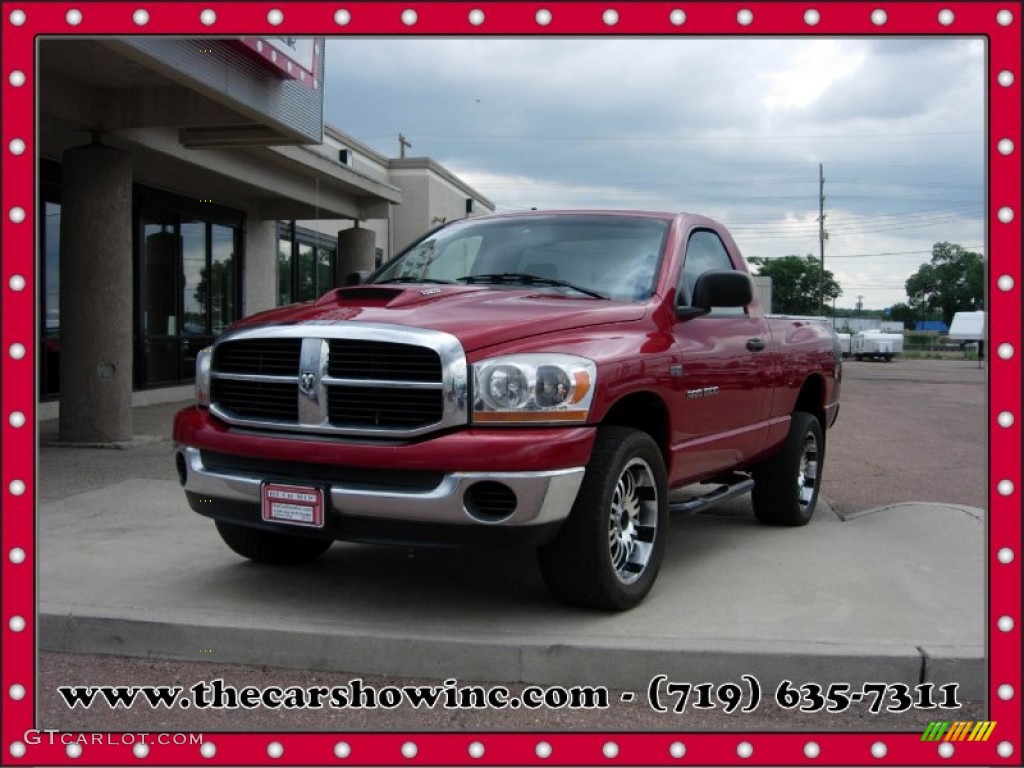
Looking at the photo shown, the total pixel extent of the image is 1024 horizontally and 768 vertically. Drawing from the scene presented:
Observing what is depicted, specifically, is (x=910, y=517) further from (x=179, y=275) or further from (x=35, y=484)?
(x=179, y=275)

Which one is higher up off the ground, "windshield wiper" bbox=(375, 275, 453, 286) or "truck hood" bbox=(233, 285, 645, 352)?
"windshield wiper" bbox=(375, 275, 453, 286)

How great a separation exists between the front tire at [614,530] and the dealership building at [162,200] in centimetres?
279

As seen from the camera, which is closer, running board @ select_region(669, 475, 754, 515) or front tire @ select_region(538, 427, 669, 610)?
front tire @ select_region(538, 427, 669, 610)

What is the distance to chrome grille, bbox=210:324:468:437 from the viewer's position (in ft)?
13.0

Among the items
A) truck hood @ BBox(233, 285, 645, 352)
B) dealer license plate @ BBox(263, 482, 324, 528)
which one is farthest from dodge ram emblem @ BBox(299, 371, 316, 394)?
dealer license plate @ BBox(263, 482, 324, 528)

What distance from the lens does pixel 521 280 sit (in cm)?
518

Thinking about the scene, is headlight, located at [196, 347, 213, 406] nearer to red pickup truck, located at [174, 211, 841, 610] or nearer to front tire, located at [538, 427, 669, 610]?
red pickup truck, located at [174, 211, 841, 610]

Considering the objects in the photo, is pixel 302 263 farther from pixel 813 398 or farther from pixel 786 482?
pixel 786 482

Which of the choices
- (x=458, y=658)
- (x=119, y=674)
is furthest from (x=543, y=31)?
(x=119, y=674)

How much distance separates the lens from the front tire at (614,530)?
417cm

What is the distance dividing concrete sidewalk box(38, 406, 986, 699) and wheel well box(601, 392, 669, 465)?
2.45 ft

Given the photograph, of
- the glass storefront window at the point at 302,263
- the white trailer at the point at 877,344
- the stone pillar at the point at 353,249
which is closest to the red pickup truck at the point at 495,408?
the stone pillar at the point at 353,249
